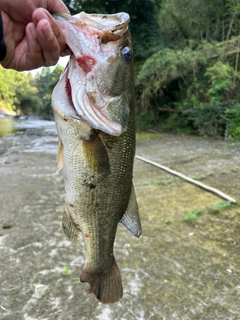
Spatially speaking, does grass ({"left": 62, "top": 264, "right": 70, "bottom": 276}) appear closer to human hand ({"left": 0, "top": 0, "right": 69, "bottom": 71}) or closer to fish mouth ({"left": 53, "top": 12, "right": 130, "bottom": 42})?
human hand ({"left": 0, "top": 0, "right": 69, "bottom": 71})

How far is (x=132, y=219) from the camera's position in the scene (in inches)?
71.6

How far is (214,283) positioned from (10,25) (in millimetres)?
3126

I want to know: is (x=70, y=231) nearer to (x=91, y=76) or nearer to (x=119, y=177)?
(x=119, y=177)

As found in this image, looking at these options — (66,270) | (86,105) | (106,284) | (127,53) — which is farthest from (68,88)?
(66,270)

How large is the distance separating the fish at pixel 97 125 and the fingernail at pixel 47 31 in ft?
0.34

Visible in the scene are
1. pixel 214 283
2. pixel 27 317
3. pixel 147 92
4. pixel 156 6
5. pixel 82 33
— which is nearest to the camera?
pixel 82 33

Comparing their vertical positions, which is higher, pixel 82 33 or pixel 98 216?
pixel 82 33

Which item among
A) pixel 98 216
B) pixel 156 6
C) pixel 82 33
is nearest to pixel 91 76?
pixel 82 33

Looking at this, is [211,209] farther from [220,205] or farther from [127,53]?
[127,53]

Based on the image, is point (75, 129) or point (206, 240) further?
point (206, 240)

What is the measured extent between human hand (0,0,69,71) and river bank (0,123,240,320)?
2351 mm

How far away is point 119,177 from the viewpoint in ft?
5.71

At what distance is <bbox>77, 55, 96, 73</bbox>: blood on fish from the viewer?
1561 mm

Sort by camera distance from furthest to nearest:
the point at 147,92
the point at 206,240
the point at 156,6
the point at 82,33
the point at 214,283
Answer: the point at 156,6 < the point at 147,92 < the point at 206,240 < the point at 214,283 < the point at 82,33
